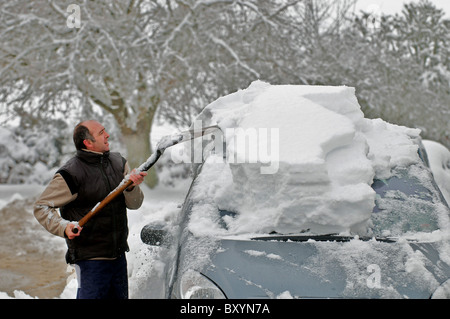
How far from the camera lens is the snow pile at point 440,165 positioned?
448 cm

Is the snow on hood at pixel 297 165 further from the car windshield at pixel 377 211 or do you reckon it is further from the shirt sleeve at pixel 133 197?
the shirt sleeve at pixel 133 197

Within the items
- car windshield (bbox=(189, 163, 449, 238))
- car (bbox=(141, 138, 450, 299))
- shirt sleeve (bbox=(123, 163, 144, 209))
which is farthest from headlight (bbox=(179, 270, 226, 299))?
shirt sleeve (bbox=(123, 163, 144, 209))

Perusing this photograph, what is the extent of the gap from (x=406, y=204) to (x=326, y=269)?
2.92 feet

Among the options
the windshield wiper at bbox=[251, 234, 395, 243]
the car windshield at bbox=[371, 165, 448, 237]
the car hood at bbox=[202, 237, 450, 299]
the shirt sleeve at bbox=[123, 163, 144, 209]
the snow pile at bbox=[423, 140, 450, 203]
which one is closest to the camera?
the car hood at bbox=[202, 237, 450, 299]

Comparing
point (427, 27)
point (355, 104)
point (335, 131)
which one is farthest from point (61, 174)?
point (427, 27)

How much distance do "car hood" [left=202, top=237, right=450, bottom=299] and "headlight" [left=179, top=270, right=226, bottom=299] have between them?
1.2 inches

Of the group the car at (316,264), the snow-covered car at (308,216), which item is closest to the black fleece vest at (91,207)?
the snow-covered car at (308,216)

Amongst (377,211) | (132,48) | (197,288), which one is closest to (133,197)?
(197,288)

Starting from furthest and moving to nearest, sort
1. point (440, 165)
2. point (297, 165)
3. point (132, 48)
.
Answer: point (132, 48), point (440, 165), point (297, 165)

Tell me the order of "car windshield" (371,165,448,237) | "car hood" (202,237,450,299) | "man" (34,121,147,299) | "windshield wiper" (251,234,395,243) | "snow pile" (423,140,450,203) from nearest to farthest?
"car hood" (202,237,450,299), "windshield wiper" (251,234,395,243), "car windshield" (371,165,448,237), "man" (34,121,147,299), "snow pile" (423,140,450,203)

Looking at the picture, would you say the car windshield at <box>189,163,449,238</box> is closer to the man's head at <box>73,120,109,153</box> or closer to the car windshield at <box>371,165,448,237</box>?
the car windshield at <box>371,165,448,237</box>

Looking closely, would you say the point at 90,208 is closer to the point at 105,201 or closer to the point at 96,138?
the point at 105,201

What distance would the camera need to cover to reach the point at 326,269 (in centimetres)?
244

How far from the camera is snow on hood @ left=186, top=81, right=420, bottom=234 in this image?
270 cm
